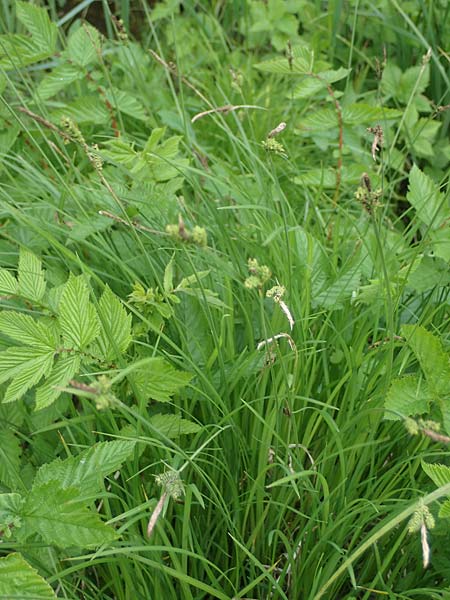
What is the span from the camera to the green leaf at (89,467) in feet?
3.33

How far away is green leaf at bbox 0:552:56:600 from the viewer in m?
0.93

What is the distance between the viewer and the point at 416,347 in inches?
42.9

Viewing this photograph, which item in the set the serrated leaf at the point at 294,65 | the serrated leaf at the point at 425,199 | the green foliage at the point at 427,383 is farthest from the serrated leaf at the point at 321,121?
the green foliage at the point at 427,383

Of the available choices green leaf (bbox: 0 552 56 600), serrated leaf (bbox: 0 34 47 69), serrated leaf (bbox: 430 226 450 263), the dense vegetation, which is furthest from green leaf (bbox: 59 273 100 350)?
serrated leaf (bbox: 0 34 47 69)

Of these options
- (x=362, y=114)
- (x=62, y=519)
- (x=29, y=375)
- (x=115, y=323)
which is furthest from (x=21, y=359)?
(x=362, y=114)

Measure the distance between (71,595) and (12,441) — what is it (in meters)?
0.27

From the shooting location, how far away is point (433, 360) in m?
1.08

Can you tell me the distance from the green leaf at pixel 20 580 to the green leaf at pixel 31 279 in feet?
1.37

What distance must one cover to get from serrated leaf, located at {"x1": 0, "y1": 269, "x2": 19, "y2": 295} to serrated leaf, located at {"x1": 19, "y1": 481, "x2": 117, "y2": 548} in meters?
0.34

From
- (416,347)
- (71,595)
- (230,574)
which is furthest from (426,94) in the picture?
(71,595)

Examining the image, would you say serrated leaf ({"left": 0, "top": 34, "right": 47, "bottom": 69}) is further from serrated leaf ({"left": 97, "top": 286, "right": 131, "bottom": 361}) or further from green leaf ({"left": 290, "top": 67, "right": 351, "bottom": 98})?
serrated leaf ({"left": 97, "top": 286, "right": 131, "bottom": 361})

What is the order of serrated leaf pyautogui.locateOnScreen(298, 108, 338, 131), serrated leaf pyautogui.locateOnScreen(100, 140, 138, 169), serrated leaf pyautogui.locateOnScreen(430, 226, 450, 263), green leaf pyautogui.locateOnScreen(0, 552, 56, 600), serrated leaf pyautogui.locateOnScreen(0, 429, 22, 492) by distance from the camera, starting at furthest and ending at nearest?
serrated leaf pyautogui.locateOnScreen(298, 108, 338, 131) < serrated leaf pyautogui.locateOnScreen(100, 140, 138, 169) < serrated leaf pyautogui.locateOnScreen(430, 226, 450, 263) < serrated leaf pyautogui.locateOnScreen(0, 429, 22, 492) < green leaf pyautogui.locateOnScreen(0, 552, 56, 600)

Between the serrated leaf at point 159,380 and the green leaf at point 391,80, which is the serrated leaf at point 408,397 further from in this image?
the green leaf at point 391,80

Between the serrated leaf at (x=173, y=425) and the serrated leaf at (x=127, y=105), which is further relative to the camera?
the serrated leaf at (x=127, y=105)
